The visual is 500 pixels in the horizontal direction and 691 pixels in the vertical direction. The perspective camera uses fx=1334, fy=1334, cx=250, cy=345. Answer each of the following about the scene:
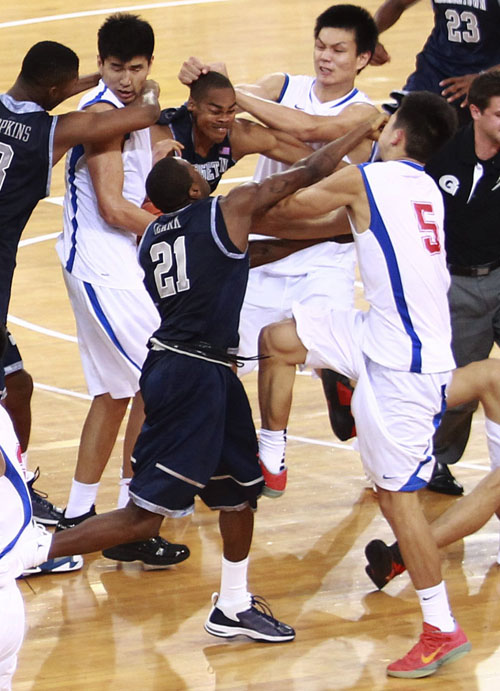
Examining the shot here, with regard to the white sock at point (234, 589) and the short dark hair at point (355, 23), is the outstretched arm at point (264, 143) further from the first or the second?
the white sock at point (234, 589)

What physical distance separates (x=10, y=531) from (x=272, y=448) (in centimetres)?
144

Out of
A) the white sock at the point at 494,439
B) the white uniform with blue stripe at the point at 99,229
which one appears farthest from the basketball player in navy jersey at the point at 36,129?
the white sock at the point at 494,439

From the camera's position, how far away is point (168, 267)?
512 cm

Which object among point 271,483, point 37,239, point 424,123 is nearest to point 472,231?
point 424,123

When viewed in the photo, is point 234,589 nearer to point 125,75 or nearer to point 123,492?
point 123,492

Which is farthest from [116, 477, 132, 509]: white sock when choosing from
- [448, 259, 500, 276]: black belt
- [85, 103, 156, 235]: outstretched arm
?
[448, 259, 500, 276]: black belt

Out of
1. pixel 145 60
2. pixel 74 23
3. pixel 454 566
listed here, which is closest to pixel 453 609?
pixel 454 566

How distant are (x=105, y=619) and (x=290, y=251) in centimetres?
181

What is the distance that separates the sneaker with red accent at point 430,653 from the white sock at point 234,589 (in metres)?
0.67

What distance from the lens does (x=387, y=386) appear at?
17.1 ft

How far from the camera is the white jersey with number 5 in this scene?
5.13 metres

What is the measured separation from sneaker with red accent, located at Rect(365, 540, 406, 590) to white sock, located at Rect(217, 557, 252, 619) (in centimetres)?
60

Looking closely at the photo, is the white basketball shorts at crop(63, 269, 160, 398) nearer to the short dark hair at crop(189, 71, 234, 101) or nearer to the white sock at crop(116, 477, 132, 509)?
the white sock at crop(116, 477, 132, 509)

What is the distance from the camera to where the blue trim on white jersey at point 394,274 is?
5.12 m
